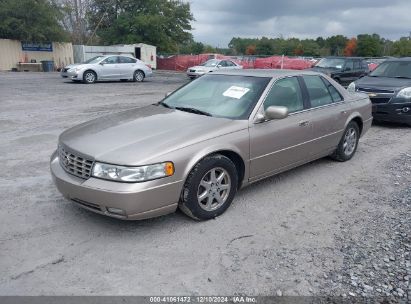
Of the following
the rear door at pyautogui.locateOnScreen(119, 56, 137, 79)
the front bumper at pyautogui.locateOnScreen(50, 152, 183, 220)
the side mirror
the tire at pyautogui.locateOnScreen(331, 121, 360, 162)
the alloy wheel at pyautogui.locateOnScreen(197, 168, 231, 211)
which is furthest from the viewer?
the rear door at pyautogui.locateOnScreen(119, 56, 137, 79)

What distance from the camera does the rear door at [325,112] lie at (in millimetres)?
5211

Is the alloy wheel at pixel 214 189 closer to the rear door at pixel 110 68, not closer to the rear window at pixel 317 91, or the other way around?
the rear window at pixel 317 91

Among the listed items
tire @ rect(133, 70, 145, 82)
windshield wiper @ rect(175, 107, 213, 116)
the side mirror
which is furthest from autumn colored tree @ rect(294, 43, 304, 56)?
the side mirror

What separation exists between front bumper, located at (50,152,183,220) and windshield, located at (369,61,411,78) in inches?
321

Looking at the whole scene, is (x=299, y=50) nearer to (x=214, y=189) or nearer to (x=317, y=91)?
(x=317, y=91)

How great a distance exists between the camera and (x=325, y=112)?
534 cm

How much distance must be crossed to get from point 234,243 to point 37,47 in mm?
30446

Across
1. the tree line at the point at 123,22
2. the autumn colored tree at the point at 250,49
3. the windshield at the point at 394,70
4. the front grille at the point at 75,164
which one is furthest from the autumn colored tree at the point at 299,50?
the front grille at the point at 75,164

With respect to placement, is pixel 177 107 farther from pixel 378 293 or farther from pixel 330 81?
pixel 378 293

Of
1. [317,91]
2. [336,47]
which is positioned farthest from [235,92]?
[336,47]

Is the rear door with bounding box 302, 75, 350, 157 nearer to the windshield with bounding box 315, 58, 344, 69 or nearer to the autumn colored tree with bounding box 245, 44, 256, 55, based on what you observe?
the windshield with bounding box 315, 58, 344, 69

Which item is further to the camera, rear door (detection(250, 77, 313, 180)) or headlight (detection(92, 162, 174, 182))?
rear door (detection(250, 77, 313, 180))

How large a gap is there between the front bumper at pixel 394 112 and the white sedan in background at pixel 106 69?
14359 mm

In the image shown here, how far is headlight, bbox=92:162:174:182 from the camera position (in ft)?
11.2
